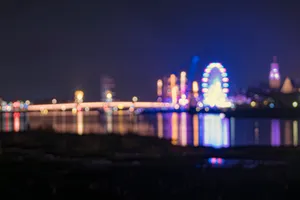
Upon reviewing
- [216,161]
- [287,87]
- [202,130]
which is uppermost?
[287,87]

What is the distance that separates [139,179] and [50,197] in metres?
3.07

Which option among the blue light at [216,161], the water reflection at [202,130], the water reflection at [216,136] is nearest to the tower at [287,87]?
the water reflection at [202,130]

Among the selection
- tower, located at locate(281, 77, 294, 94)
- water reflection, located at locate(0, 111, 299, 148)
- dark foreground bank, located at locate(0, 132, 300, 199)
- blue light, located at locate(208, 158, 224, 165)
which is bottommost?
water reflection, located at locate(0, 111, 299, 148)

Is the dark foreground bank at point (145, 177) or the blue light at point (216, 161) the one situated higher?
the dark foreground bank at point (145, 177)

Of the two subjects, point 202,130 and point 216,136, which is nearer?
point 216,136

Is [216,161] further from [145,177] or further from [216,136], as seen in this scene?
[216,136]

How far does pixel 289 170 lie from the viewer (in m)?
14.9

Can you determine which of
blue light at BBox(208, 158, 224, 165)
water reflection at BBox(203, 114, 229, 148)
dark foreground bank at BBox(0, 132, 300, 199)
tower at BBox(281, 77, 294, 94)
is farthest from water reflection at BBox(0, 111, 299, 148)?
tower at BBox(281, 77, 294, 94)

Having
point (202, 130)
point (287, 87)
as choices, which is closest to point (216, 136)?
point (202, 130)

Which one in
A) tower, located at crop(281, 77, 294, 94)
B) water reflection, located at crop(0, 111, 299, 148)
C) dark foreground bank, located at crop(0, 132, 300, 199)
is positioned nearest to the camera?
dark foreground bank, located at crop(0, 132, 300, 199)

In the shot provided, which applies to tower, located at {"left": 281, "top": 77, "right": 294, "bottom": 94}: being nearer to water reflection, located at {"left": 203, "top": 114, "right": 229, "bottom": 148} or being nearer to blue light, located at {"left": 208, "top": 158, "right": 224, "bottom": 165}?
water reflection, located at {"left": 203, "top": 114, "right": 229, "bottom": 148}

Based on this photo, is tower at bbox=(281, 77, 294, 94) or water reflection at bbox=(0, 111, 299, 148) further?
tower at bbox=(281, 77, 294, 94)

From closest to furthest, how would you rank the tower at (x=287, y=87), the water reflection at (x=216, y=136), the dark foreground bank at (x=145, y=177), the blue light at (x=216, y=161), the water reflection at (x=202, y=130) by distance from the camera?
the dark foreground bank at (x=145, y=177), the blue light at (x=216, y=161), the water reflection at (x=216, y=136), the water reflection at (x=202, y=130), the tower at (x=287, y=87)

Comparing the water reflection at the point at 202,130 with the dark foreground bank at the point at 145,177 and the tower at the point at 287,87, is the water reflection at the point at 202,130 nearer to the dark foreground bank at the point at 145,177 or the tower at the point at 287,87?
the dark foreground bank at the point at 145,177
